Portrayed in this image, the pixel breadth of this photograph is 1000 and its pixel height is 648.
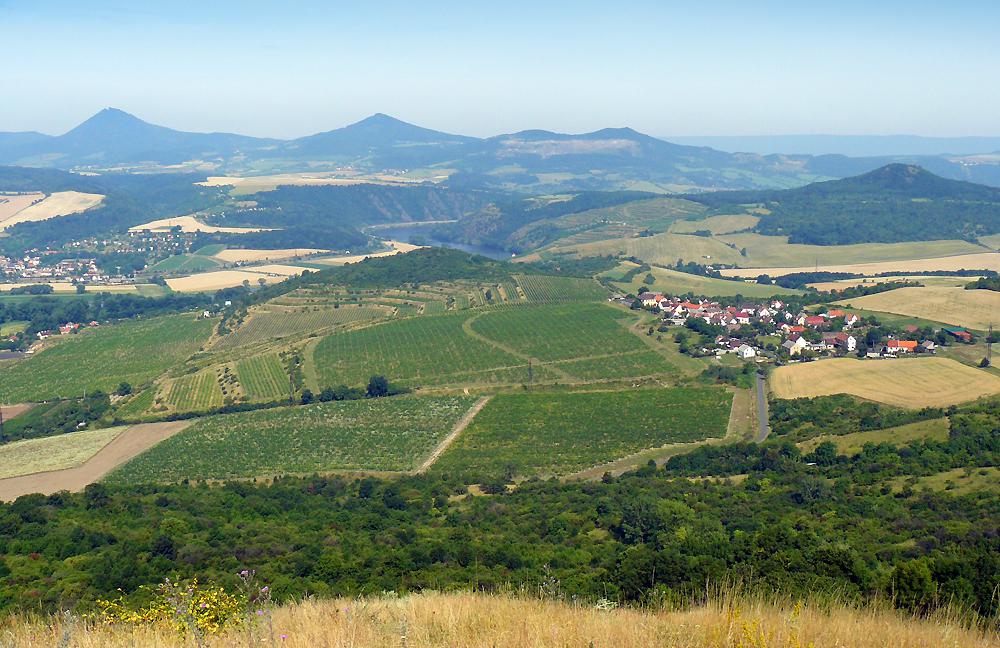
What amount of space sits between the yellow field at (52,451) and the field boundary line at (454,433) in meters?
17.3

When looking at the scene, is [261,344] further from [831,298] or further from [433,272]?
[831,298]

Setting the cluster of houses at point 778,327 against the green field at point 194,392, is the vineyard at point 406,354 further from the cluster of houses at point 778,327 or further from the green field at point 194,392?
the cluster of houses at point 778,327

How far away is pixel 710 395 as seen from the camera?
5106cm

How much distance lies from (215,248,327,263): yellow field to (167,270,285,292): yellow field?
43.1 ft

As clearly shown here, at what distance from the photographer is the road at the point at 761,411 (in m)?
44.4

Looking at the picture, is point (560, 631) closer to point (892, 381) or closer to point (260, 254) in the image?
point (892, 381)

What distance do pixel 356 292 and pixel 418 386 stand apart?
35.6 metres

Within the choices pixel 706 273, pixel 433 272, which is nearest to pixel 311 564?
pixel 433 272

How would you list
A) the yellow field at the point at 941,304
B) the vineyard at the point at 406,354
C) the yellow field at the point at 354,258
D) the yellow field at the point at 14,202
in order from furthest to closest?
the yellow field at the point at 14,202
the yellow field at the point at 354,258
the yellow field at the point at 941,304
the vineyard at the point at 406,354

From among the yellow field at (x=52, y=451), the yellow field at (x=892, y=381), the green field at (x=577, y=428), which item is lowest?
the yellow field at (x=52, y=451)

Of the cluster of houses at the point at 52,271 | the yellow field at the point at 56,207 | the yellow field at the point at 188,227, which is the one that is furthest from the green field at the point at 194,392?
the yellow field at the point at 56,207

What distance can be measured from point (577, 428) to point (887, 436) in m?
14.6

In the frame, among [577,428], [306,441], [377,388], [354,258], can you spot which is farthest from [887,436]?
[354,258]

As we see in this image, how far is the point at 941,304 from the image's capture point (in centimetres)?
7181
